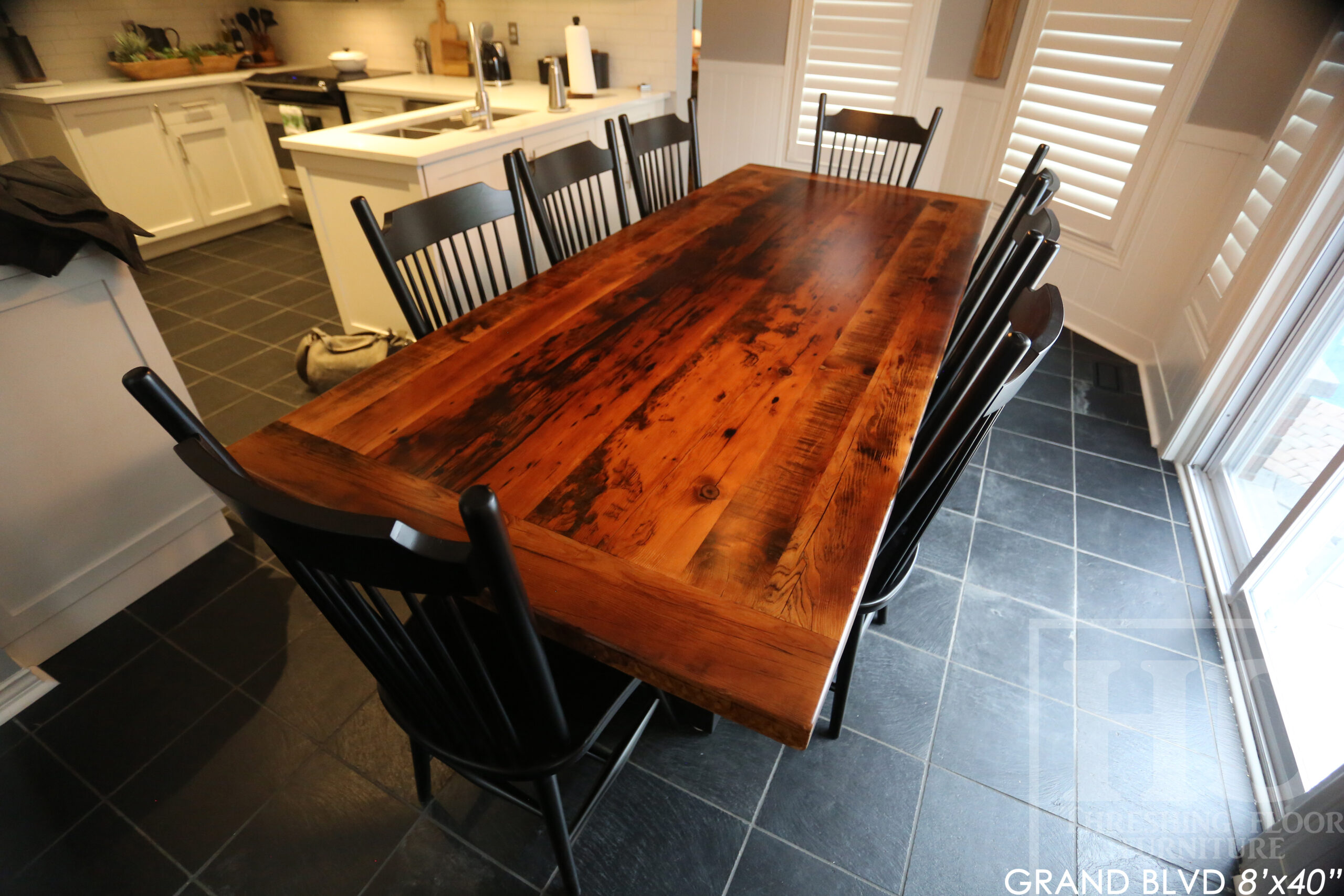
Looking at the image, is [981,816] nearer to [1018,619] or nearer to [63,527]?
[1018,619]

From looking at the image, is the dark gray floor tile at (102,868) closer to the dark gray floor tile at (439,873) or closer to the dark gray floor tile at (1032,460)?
the dark gray floor tile at (439,873)

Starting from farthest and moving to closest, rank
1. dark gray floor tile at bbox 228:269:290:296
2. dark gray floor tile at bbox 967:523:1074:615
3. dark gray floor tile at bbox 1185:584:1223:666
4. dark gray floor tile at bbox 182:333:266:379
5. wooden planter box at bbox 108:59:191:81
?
wooden planter box at bbox 108:59:191:81 < dark gray floor tile at bbox 228:269:290:296 < dark gray floor tile at bbox 182:333:266:379 < dark gray floor tile at bbox 967:523:1074:615 < dark gray floor tile at bbox 1185:584:1223:666

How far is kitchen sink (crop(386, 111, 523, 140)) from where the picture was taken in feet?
9.84

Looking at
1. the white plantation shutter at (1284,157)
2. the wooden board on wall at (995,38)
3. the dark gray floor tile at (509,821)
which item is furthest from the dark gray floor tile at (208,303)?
the white plantation shutter at (1284,157)

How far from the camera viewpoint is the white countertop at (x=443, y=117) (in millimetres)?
2406

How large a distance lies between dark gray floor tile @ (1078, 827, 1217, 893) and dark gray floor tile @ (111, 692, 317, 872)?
5.59 feet

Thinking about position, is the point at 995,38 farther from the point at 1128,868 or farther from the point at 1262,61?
the point at 1128,868

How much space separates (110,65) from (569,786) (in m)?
4.79

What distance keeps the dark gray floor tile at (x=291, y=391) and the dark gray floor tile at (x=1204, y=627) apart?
309 cm

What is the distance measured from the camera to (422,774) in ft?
4.29

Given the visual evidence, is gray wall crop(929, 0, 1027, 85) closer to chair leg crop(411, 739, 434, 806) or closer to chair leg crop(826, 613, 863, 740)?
chair leg crop(826, 613, 863, 740)

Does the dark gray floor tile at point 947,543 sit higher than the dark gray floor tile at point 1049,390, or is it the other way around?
the dark gray floor tile at point 1049,390

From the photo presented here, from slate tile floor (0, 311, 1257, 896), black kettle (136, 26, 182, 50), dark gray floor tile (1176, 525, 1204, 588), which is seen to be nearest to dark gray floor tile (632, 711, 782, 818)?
slate tile floor (0, 311, 1257, 896)

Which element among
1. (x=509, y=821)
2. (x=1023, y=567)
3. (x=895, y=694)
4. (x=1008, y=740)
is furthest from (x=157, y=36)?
(x=1008, y=740)
